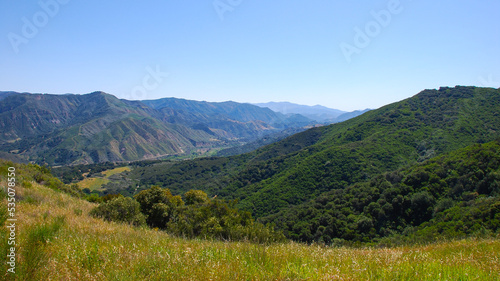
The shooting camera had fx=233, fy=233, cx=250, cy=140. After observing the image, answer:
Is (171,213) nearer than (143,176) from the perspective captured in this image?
Yes

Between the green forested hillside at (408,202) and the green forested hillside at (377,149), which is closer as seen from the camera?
the green forested hillside at (408,202)

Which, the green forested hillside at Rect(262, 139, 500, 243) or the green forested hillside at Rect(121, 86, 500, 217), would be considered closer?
the green forested hillside at Rect(262, 139, 500, 243)

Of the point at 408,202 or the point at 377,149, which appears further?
the point at 377,149

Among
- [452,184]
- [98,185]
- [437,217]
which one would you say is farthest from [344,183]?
[98,185]

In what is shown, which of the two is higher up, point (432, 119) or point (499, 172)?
point (432, 119)

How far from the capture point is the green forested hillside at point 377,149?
55.0 meters

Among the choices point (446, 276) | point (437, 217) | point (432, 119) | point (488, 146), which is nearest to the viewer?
point (446, 276)

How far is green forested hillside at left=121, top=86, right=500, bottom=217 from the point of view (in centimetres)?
5503

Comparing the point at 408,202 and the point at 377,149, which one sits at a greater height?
the point at 377,149

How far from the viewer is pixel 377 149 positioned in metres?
61.8

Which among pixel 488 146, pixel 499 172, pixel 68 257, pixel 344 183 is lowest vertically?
pixel 344 183

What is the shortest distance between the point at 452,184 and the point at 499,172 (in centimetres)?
551

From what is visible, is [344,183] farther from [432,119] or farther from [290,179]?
[432,119]

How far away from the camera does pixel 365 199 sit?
3781 cm
